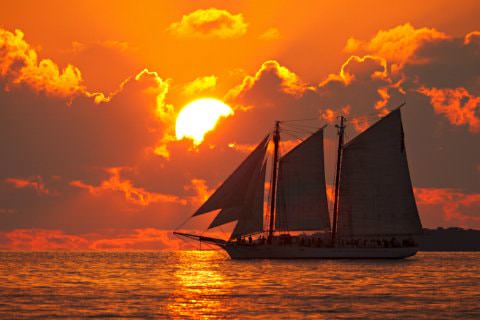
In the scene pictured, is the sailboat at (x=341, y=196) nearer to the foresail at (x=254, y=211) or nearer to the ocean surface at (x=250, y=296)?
the foresail at (x=254, y=211)

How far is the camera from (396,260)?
4961 inches

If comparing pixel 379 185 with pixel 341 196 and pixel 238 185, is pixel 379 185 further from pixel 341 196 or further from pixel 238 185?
pixel 238 185

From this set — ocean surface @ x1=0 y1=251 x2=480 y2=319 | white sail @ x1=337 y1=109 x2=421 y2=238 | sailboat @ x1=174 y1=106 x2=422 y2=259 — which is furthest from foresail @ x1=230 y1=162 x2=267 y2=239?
ocean surface @ x1=0 y1=251 x2=480 y2=319

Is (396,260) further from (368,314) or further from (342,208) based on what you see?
(368,314)

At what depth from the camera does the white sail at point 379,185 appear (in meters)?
116

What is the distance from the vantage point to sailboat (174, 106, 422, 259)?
115562mm

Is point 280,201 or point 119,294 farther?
point 280,201

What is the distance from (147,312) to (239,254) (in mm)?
71825

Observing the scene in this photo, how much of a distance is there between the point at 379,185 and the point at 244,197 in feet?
64.2

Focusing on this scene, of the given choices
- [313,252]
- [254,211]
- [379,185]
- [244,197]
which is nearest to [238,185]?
[244,197]

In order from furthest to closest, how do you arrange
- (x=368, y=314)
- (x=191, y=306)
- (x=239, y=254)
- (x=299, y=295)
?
1. (x=239, y=254)
2. (x=299, y=295)
3. (x=191, y=306)
4. (x=368, y=314)

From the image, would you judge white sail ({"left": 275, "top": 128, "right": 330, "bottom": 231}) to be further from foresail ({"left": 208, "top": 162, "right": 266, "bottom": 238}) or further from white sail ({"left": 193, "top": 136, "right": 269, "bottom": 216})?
white sail ({"left": 193, "top": 136, "right": 269, "bottom": 216})

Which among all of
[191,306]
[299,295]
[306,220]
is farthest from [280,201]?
[191,306]

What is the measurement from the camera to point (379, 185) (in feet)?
383
